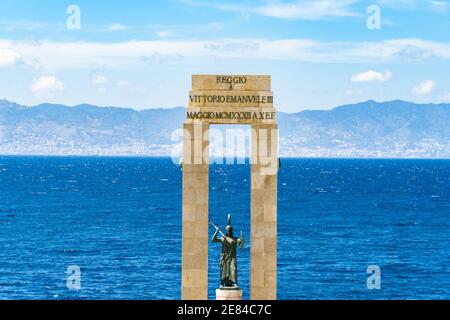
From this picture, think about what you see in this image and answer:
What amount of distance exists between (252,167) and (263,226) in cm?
262

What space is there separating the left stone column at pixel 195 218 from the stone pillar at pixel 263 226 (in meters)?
2.08

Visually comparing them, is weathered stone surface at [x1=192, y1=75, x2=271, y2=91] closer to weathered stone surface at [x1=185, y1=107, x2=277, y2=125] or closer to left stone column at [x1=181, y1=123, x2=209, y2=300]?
weathered stone surface at [x1=185, y1=107, x2=277, y2=125]

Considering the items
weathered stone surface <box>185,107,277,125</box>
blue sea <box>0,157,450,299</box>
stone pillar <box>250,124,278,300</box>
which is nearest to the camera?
weathered stone surface <box>185,107,277,125</box>

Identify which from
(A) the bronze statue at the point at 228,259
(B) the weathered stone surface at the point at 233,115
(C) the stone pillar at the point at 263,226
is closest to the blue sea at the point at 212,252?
(C) the stone pillar at the point at 263,226

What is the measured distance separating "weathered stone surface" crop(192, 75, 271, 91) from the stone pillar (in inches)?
87.5

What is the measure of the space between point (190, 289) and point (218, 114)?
770cm

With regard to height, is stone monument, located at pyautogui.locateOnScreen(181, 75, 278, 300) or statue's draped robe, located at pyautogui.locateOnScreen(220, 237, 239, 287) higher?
stone monument, located at pyautogui.locateOnScreen(181, 75, 278, 300)

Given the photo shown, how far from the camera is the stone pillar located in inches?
1529

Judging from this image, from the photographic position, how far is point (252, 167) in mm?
38812

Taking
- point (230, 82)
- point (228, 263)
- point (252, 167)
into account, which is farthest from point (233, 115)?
point (228, 263)

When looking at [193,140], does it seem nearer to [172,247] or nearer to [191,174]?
[191,174]

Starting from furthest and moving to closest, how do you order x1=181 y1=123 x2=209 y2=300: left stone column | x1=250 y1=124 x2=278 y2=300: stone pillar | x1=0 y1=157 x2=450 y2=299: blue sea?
x1=0 y1=157 x2=450 y2=299: blue sea → x1=181 y1=123 x2=209 y2=300: left stone column → x1=250 y1=124 x2=278 y2=300: stone pillar

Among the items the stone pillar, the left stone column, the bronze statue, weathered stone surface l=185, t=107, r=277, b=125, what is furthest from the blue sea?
weathered stone surface l=185, t=107, r=277, b=125
